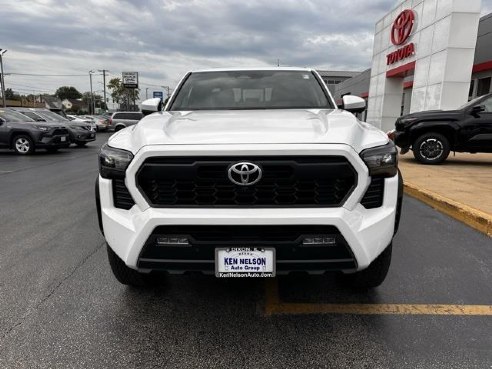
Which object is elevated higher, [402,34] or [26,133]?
[402,34]

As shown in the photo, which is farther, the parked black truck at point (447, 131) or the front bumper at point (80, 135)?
the front bumper at point (80, 135)

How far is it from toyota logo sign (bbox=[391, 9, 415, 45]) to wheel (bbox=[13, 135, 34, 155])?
16.4m

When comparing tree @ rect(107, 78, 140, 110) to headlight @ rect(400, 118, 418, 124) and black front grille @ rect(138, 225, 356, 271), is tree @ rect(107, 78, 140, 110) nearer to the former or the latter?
headlight @ rect(400, 118, 418, 124)

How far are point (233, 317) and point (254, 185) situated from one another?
3.33 feet

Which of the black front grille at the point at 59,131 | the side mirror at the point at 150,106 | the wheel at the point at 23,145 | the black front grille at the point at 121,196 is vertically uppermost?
the side mirror at the point at 150,106

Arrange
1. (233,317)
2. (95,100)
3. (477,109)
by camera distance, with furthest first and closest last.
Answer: (95,100) < (477,109) < (233,317)

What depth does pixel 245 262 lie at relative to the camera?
2355 mm

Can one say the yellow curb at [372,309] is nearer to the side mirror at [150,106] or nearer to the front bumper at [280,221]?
the front bumper at [280,221]

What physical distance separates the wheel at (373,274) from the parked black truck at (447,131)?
7.67 m

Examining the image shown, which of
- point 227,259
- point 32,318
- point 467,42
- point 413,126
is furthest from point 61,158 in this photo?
point 467,42

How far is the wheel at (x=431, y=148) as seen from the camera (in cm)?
967

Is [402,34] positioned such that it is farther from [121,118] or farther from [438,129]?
[121,118]

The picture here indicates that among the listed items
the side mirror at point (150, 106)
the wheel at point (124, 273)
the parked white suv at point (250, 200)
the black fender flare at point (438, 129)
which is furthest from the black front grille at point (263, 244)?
the black fender flare at point (438, 129)

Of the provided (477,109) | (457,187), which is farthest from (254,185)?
(477,109)
